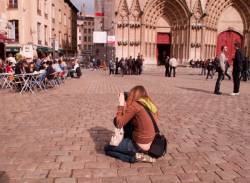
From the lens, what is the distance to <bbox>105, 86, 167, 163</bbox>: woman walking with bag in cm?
462

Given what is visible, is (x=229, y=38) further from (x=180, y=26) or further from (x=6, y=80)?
(x=6, y=80)

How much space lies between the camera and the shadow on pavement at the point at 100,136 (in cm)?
559

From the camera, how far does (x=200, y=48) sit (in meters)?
32.7

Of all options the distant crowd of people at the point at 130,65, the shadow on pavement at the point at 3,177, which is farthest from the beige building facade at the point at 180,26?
the shadow on pavement at the point at 3,177

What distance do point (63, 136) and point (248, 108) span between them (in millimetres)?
5868

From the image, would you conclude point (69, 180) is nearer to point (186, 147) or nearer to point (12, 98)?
point (186, 147)

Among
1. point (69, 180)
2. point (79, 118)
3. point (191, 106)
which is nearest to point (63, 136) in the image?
point (79, 118)

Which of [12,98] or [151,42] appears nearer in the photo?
[12,98]

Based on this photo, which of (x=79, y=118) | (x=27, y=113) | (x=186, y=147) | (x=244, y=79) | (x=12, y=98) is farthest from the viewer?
(x=244, y=79)

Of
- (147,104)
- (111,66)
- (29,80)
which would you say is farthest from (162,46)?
(147,104)

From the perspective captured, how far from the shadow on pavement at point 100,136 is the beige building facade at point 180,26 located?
2558 cm

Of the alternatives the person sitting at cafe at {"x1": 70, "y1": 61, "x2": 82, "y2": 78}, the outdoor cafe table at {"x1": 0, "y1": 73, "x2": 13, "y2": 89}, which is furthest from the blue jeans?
the person sitting at cafe at {"x1": 70, "y1": 61, "x2": 82, "y2": 78}

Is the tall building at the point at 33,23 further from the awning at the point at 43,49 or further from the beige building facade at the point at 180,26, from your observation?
the beige building facade at the point at 180,26

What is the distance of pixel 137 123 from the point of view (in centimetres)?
468
